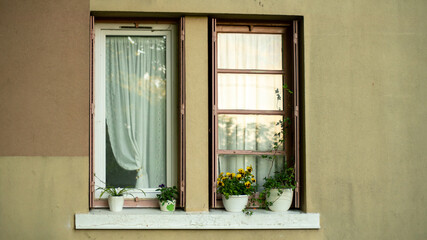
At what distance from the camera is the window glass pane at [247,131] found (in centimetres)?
529

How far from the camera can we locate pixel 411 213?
200 inches

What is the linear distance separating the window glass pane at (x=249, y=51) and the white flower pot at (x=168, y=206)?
155 cm

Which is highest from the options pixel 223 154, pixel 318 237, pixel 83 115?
pixel 83 115

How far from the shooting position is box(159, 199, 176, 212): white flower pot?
504cm

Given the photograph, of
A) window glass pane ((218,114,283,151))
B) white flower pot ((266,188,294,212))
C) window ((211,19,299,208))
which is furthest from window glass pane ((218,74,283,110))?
white flower pot ((266,188,294,212))

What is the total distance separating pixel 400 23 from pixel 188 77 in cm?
233

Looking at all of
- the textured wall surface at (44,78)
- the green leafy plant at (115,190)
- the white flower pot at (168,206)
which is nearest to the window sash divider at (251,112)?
the white flower pot at (168,206)

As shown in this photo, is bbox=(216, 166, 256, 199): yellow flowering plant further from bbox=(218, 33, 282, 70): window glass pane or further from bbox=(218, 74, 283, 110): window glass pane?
bbox=(218, 33, 282, 70): window glass pane

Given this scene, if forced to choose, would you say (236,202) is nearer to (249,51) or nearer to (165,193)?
(165,193)

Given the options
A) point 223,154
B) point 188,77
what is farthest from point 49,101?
point 223,154

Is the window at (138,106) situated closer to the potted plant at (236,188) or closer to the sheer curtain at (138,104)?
the sheer curtain at (138,104)

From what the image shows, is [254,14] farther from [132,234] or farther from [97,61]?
[132,234]

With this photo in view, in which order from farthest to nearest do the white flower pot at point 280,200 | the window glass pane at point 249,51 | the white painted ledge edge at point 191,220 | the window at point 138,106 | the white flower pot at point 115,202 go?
the window glass pane at point 249,51 → the window at point 138,106 → the white flower pot at point 280,200 → the white flower pot at point 115,202 → the white painted ledge edge at point 191,220

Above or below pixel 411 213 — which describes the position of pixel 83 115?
above
